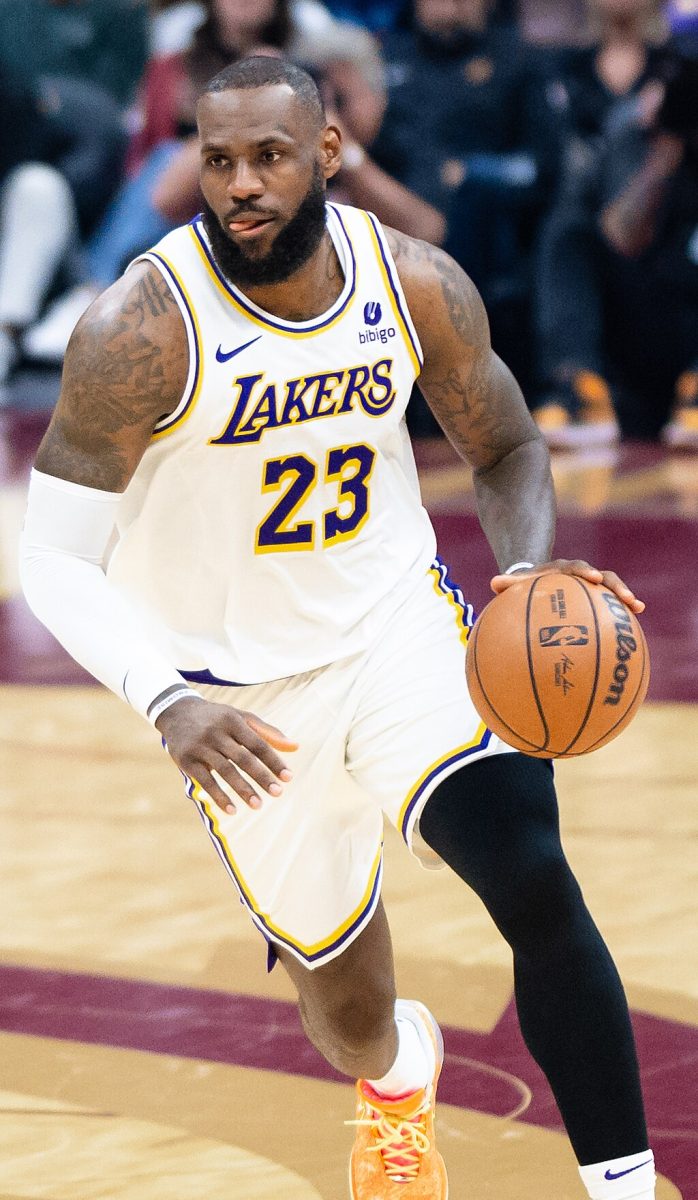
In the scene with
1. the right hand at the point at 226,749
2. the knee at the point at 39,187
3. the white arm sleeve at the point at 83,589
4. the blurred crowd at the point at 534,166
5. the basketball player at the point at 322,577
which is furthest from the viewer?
the knee at the point at 39,187

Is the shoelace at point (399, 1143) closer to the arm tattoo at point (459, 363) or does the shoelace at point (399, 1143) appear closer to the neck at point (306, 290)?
the arm tattoo at point (459, 363)

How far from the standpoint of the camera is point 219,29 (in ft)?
34.4

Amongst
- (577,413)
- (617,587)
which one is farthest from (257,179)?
(577,413)

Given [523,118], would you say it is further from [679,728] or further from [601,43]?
[679,728]

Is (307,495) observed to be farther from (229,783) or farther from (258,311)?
(229,783)

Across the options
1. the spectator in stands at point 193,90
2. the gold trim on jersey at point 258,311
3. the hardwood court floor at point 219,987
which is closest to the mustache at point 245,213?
the gold trim on jersey at point 258,311

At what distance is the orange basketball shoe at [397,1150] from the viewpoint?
354 cm

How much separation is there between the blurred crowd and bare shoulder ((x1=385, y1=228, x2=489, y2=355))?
6.44 meters

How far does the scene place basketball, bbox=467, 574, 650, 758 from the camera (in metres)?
3.22

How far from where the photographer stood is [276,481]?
11.5 feet

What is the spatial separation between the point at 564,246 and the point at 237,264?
7998 millimetres

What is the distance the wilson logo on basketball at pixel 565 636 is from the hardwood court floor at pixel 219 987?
38.5 inches

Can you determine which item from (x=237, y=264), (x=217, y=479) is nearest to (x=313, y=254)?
(x=237, y=264)

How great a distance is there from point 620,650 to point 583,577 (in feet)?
0.53
